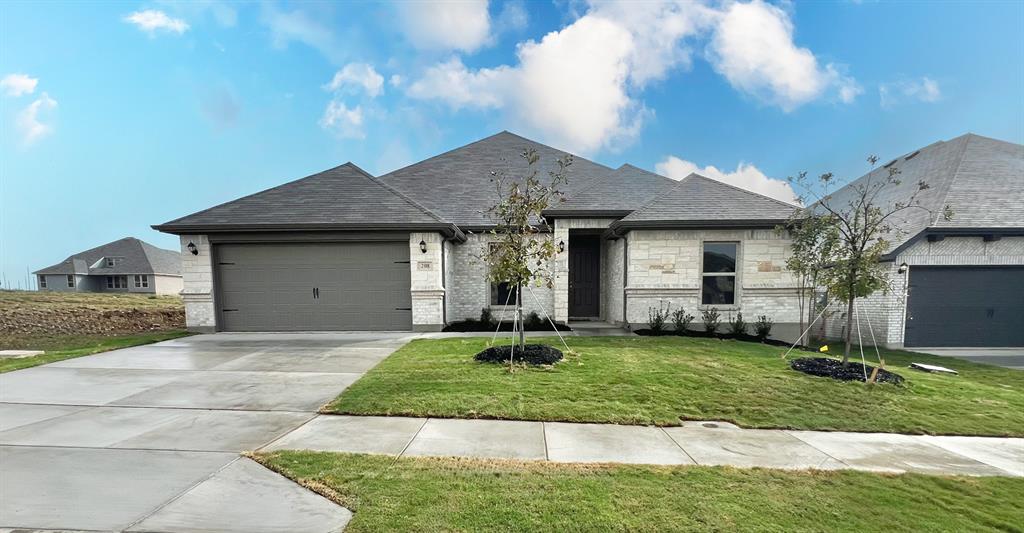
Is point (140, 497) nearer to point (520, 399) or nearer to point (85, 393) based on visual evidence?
point (520, 399)

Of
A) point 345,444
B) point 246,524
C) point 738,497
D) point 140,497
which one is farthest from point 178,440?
point 738,497

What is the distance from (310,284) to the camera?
36.4ft

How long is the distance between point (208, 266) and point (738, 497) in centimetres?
1280

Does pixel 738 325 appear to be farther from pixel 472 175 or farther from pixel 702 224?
pixel 472 175

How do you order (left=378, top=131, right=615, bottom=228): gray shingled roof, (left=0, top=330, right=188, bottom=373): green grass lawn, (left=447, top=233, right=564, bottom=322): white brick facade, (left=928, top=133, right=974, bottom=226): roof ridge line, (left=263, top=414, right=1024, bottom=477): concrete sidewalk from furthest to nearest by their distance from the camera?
1. (left=378, top=131, right=615, bottom=228): gray shingled roof
2. (left=447, top=233, right=564, bottom=322): white brick facade
3. (left=928, top=133, right=974, bottom=226): roof ridge line
4. (left=0, top=330, right=188, bottom=373): green grass lawn
5. (left=263, top=414, right=1024, bottom=477): concrete sidewalk

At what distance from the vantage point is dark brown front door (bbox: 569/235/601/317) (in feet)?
44.9

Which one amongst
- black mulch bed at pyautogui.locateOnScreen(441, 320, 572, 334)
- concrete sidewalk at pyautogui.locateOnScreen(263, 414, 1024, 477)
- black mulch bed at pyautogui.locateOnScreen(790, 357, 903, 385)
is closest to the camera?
concrete sidewalk at pyautogui.locateOnScreen(263, 414, 1024, 477)

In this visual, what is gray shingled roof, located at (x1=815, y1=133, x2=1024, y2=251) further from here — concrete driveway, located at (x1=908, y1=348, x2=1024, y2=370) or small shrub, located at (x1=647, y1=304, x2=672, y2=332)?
small shrub, located at (x1=647, y1=304, x2=672, y2=332)

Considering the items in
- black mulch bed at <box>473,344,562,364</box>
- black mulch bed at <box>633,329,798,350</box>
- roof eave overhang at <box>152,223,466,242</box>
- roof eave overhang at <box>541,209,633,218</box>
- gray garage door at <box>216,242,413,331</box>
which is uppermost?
roof eave overhang at <box>541,209,633,218</box>

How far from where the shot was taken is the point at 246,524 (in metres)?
2.67

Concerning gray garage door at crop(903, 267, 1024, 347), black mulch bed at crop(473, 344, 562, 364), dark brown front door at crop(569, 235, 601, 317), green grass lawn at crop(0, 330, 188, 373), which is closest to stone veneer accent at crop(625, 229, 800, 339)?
dark brown front door at crop(569, 235, 601, 317)

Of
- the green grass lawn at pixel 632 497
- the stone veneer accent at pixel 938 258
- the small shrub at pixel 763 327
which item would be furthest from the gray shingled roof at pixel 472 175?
the green grass lawn at pixel 632 497

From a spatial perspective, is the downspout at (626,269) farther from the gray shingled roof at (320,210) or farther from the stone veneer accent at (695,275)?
the gray shingled roof at (320,210)

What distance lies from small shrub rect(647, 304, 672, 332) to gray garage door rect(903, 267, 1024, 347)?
6.66 meters
